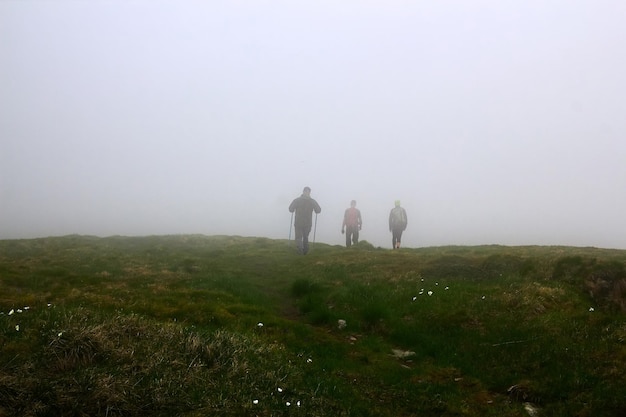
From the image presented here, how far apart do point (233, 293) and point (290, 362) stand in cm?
855

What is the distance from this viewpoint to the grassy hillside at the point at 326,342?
9.98 metres

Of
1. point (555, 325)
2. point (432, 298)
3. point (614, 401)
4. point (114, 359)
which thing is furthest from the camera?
point (432, 298)

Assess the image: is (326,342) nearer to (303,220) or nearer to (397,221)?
Answer: (303,220)

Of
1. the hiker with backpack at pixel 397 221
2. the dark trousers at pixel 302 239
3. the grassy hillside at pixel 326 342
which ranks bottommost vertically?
the grassy hillside at pixel 326 342

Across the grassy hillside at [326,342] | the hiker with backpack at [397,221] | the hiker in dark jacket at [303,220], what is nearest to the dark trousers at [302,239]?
the hiker in dark jacket at [303,220]

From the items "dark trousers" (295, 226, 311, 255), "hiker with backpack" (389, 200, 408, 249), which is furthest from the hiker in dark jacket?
"hiker with backpack" (389, 200, 408, 249)

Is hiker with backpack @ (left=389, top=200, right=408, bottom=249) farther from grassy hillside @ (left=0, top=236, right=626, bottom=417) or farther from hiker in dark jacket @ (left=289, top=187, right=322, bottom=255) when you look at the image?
grassy hillside @ (left=0, top=236, right=626, bottom=417)

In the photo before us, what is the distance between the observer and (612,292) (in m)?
16.1

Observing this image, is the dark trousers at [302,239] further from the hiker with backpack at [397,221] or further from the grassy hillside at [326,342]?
the grassy hillside at [326,342]

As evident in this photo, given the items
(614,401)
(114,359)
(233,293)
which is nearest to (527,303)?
(614,401)

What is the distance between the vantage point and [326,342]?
14.6 m

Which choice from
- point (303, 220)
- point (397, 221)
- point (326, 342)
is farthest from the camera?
point (397, 221)

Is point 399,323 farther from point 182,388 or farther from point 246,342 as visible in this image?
point 182,388

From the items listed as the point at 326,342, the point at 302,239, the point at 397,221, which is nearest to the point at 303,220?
Answer: the point at 302,239
